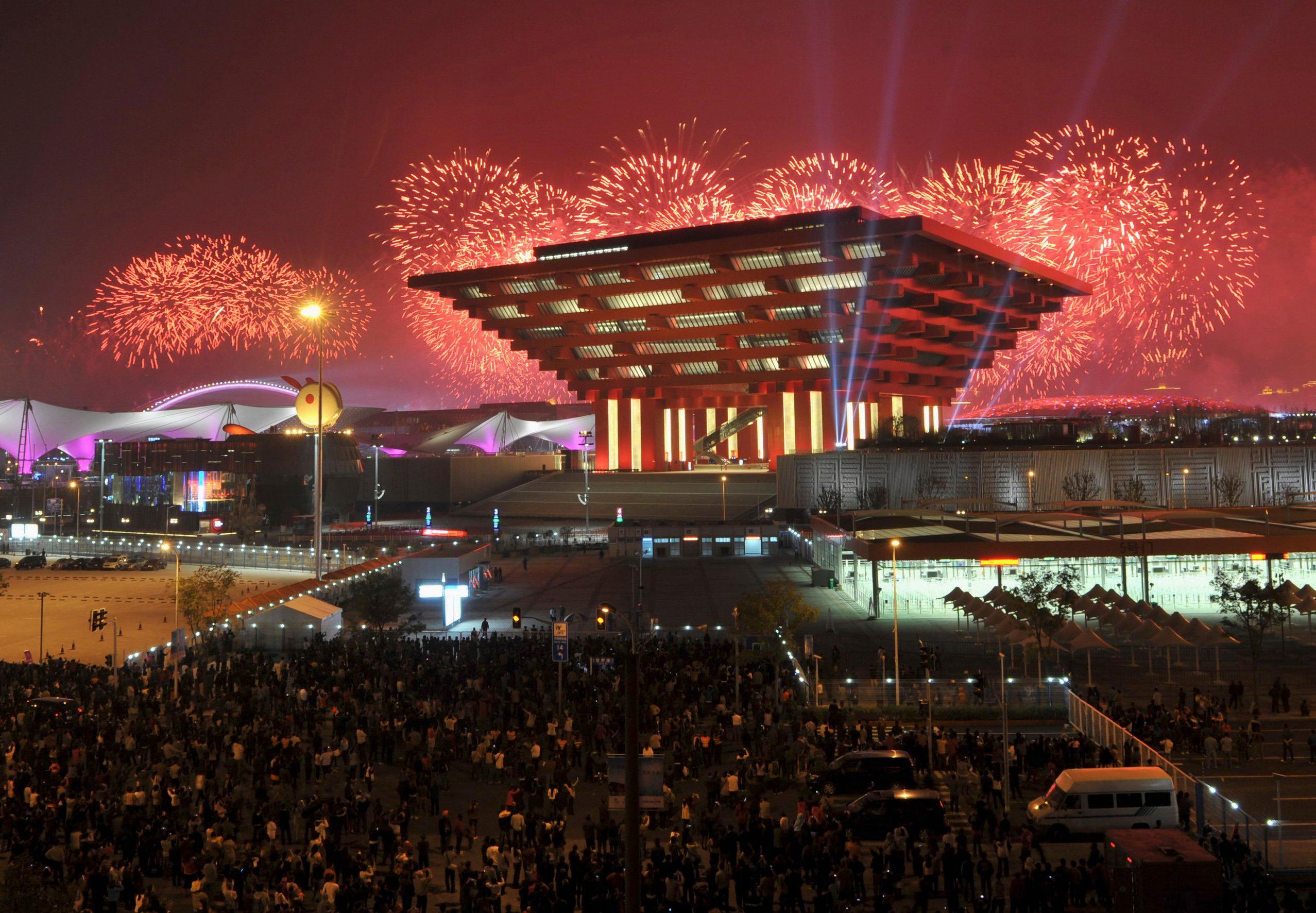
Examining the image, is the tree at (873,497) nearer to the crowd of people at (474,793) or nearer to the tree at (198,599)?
the tree at (198,599)

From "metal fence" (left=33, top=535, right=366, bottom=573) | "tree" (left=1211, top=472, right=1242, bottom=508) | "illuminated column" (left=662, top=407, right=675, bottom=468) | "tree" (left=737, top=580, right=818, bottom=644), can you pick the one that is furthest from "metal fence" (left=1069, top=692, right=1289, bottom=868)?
"illuminated column" (left=662, top=407, right=675, bottom=468)

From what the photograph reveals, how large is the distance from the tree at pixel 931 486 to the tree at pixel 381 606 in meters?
36.6

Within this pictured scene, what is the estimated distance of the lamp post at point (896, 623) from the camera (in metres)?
24.3

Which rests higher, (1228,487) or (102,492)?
(102,492)

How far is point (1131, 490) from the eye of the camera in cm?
6262

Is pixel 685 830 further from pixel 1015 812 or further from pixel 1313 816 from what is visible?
pixel 1313 816

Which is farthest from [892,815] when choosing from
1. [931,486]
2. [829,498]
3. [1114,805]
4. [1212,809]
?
[829,498]

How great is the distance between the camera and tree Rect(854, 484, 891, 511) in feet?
217

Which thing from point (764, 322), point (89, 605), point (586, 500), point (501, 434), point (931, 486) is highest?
point (764, 322)

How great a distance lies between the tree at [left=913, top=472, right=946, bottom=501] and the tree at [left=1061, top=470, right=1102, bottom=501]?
658cm

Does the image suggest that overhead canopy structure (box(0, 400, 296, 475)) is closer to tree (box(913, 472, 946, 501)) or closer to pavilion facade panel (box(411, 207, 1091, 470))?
pavilion facade panel (box(411, 207, 1091, 470))

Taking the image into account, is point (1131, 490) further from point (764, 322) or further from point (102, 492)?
point (102, 492)

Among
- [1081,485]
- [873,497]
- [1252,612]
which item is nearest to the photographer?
[1252,612]

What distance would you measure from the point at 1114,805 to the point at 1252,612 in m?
14.9
